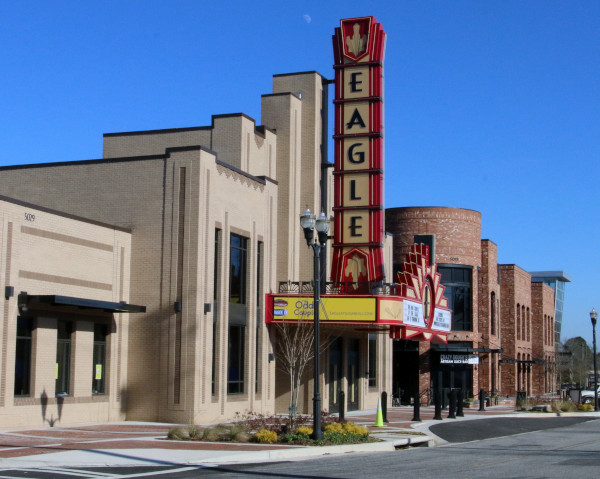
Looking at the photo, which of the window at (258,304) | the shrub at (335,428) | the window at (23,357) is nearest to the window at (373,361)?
the window at (258,304)

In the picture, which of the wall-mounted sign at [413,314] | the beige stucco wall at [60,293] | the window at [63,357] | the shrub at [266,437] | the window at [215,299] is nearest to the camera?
the shrub at [266,437]

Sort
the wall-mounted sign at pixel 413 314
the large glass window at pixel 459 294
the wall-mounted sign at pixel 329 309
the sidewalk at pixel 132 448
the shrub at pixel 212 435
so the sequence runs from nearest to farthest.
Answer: the sidewalk at pixel 132 448
the shrub at pixel 212 435
the wall-mounted sign at pixel 329 309
the wall-mounted sign at pixel 413 314
the large glass window at pixel 459 294

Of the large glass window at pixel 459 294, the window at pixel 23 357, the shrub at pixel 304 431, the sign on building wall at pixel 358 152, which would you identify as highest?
the sign on building wall at pixel 358 152

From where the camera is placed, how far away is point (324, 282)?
3434 centimetres

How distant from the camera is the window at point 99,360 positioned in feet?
92.7

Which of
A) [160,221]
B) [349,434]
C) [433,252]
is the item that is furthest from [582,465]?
[433,252]

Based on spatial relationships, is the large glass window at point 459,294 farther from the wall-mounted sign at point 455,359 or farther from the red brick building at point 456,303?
the wall-mounted sign at point 455,359

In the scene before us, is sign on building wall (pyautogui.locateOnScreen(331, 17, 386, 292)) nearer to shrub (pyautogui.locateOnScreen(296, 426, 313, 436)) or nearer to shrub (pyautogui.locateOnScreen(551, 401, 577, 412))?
shrub (pyautogui.locateOnScreen(296, 426, 313, 436))

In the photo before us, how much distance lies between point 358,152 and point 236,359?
32.7 ft

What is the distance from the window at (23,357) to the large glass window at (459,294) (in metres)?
31.3

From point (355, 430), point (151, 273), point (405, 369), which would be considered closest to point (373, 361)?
point (405, 369)

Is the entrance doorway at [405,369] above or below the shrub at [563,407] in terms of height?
above

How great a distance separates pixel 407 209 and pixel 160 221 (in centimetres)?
2418

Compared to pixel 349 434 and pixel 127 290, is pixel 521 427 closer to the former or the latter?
pixel 349 434
